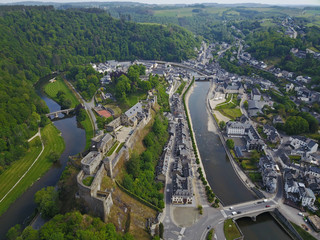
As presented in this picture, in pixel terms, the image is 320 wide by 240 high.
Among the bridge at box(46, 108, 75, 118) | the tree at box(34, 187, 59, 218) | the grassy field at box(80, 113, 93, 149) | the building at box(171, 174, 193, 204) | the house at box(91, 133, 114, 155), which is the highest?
the house at box(91, 133, 114, 155)

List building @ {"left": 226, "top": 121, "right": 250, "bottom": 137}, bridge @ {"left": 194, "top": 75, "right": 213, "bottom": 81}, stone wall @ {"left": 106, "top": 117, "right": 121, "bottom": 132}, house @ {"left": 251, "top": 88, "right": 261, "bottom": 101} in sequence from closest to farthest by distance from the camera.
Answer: stone wall @ {"left": 106, "top": 117, "right": 121, "bottom": 132} → building @ {"left": 226, "top": 121, "right": 250, "bottom": 137} → house @ {"left": 251, "top": 88, "right": 261, "bottom": 101} → bridge @ {"left": 194, "top": 75, "right": 213, "bottom": 81}

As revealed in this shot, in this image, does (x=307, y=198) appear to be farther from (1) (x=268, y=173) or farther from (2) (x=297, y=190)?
(1) (x=268, y=173)

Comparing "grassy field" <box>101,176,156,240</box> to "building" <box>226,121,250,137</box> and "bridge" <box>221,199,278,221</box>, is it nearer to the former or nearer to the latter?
"bridge" <box>221,199,278,221</box>

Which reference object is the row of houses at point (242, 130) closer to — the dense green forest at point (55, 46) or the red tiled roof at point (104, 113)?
the red tiled roof at point (104, 113)

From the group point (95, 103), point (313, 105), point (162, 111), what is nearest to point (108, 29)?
point (95, 103)

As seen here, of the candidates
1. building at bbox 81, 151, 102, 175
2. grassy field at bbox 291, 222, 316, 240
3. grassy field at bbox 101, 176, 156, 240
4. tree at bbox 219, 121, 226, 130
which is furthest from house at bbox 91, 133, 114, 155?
grassy field at bbox 291, 222, 316, 240

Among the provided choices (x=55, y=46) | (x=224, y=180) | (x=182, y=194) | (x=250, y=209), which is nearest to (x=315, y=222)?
(x=250, y=209)
